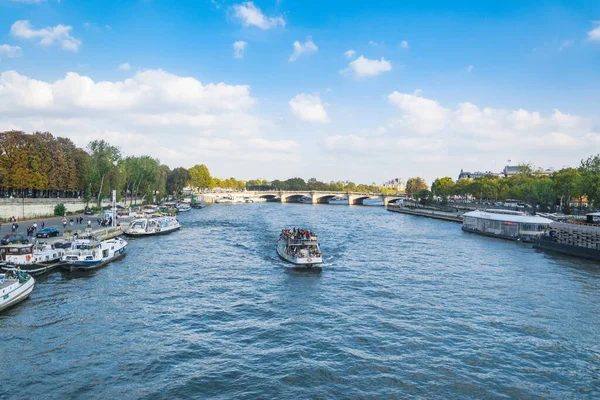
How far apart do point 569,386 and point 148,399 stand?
1995cm

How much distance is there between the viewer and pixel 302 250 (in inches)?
1815

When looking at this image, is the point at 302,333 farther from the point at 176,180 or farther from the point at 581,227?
the point at 176,180

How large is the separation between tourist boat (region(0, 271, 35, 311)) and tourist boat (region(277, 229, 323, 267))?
79.8ft

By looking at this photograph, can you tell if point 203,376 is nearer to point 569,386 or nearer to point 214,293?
point 214,293

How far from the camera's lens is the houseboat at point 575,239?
56316mm

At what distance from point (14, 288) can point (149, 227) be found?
148 ft

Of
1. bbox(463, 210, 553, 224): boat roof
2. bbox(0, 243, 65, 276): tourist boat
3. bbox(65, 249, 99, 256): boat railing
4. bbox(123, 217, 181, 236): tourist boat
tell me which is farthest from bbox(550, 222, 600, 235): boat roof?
bbox(0, 243, 65, 276): tourist boat

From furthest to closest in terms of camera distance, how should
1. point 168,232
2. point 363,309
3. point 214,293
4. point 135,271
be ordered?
point 168,232 → point 135,271 → point 214,293 → point 363,309

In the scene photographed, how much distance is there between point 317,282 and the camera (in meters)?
40.3

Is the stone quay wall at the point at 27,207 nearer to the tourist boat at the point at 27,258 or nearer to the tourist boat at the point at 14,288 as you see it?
the tourist boat at the point at 27,258

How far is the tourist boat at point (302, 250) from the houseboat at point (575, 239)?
36917mm

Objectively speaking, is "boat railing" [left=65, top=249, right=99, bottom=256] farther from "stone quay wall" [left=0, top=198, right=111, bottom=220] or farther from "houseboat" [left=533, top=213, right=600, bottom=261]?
"houseboat" [left=533, top=213, right=600, bottom=261]

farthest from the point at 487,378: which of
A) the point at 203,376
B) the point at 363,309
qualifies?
the point at 203,376

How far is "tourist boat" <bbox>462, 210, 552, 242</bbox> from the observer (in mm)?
74375
